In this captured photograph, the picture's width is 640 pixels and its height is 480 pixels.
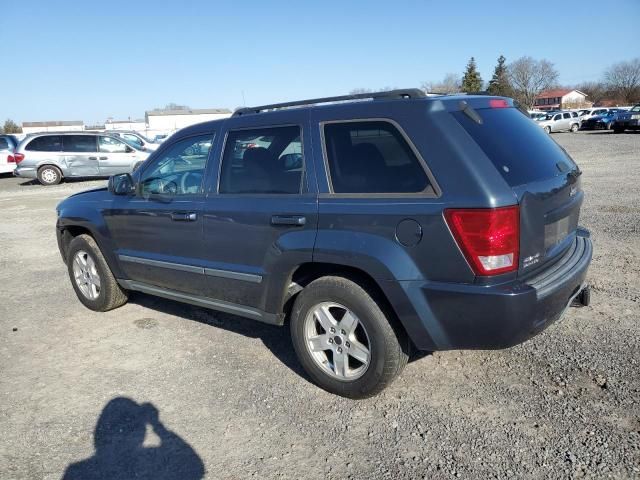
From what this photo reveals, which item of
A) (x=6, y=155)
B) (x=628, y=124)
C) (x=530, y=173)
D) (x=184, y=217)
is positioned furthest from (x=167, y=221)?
(x=628, y=124)

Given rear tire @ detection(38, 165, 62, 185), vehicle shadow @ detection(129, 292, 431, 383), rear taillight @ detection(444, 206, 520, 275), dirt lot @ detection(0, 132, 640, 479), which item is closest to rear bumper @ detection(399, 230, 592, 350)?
rear taillight @ detection(444, 206, 520, 275)

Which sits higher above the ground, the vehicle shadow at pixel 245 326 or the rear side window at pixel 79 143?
the rear side window at pixel 79 143

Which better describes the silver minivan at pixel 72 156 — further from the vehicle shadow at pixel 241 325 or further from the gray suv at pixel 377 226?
the gray suv at pixel 377 226

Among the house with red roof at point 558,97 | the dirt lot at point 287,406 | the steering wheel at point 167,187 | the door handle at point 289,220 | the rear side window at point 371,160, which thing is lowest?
the dirt lot at point 287,406

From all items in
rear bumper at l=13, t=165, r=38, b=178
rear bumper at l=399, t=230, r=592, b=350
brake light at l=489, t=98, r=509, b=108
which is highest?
brake light at l=489, t=98, r=509, b=108

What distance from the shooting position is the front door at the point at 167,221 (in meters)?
3.88

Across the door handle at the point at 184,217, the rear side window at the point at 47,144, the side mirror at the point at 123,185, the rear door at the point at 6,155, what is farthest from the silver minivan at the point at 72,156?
the door handle at the point at 184,217

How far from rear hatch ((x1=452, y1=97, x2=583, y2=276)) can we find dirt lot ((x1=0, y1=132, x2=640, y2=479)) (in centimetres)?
89

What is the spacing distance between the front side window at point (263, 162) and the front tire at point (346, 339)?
74cm

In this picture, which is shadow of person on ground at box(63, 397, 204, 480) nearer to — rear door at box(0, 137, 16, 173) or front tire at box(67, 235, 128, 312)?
front tire at box(67, 235, 128, 312)

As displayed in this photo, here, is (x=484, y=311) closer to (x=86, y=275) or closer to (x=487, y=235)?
(x=487, y=235)

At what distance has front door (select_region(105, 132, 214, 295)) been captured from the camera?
388 centimetres

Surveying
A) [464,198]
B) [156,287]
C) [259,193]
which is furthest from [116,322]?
[464,198]

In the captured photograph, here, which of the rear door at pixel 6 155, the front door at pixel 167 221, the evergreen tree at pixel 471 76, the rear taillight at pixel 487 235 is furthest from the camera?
the evergreen tree at pixel 471 76
